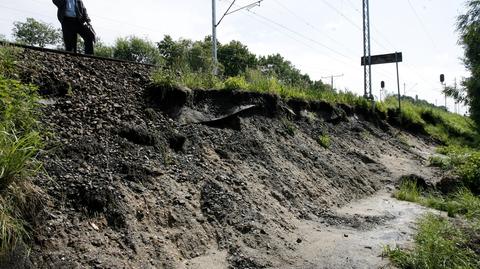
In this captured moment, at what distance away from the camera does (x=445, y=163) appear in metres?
10.9

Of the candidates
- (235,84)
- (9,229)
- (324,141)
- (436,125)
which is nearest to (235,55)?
(436,125)

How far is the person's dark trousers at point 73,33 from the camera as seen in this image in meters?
7.08

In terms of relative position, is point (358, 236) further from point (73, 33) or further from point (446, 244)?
point (73, 33)

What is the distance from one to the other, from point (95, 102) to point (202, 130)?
5.68ft

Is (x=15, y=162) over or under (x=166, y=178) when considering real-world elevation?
over

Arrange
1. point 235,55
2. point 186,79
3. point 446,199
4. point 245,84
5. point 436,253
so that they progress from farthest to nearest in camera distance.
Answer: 1. point 235,55
2. point 245,84
3. point 446,199
4. point 186,79
5. point 436,253

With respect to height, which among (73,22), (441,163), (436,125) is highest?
(73,22)

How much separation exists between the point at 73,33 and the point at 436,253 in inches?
260

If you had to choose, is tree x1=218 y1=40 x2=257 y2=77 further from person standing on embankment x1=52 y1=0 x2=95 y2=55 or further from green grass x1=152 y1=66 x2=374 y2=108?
person standing on embankment x1=52 y1=0 x2=95 y2=55

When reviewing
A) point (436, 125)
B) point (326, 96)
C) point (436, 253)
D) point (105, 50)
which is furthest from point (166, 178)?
point (105, 50)

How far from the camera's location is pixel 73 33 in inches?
284

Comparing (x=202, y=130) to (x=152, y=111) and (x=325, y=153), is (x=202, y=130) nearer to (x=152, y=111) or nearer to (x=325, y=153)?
(x=152, y=111)

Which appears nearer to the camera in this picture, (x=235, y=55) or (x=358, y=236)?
(x=358, y=236)

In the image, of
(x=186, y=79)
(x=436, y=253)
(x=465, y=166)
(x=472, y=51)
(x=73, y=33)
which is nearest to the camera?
(x=436, y=253)
